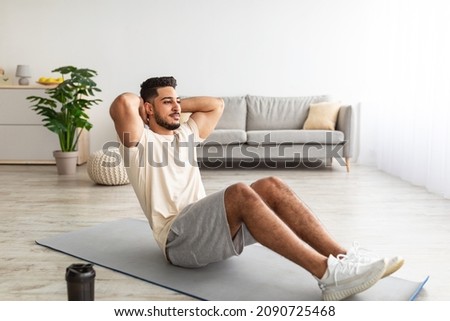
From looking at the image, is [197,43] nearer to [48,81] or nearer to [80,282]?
[48,81]

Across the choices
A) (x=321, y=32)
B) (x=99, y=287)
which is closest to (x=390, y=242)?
(x=99, y=287)

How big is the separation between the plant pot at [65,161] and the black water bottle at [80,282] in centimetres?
377

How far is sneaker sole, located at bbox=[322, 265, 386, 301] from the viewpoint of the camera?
5.62 feet

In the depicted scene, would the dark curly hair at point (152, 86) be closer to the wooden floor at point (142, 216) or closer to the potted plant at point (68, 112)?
the wooden floor at point (142, 216)

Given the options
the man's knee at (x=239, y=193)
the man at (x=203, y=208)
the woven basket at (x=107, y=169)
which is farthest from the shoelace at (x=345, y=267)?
the woven basket at (x=107, y=169)

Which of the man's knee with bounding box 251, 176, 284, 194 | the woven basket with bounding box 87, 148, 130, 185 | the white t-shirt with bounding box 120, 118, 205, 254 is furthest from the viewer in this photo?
the woven basket with bounding box 87, 148, 130, 185

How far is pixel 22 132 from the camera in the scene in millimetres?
5891

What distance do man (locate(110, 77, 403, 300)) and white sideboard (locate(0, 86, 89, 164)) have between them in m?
3.96

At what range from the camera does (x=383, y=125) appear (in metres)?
5.77

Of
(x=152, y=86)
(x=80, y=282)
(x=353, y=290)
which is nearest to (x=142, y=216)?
(x=152, y=86)

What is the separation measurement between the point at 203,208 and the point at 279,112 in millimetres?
4188

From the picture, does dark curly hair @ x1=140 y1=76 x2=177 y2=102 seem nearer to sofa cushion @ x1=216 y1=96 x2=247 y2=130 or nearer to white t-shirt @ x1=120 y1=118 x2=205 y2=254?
white t-shirt @ x1=120 y1=118 x2=205 y2=254

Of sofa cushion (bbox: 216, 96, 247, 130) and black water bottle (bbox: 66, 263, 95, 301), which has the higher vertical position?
sofa cushion (bbox: 216, 96, 247, 130)

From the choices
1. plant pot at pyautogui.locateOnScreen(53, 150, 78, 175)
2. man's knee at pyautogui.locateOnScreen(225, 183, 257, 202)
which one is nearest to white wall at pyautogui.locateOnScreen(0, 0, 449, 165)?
plant pot at pyautogui.locateOnScreen(53, 150, 78, 175)
